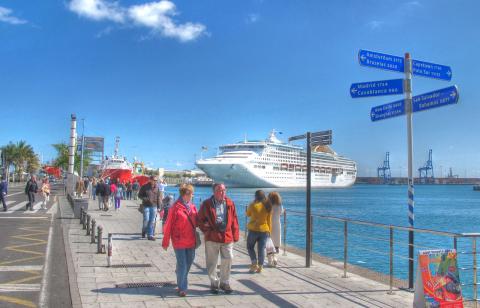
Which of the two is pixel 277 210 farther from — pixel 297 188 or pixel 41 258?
pixel 297 188

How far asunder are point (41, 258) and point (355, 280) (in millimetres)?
6069

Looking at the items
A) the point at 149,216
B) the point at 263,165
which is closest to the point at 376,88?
the point at 149,216

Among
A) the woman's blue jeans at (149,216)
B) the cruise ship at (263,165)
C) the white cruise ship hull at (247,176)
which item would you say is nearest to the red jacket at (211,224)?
the woman's blue jeans at (149,216)

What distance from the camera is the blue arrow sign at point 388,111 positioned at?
739 cm

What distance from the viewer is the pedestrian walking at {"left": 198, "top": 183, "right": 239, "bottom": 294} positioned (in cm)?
644

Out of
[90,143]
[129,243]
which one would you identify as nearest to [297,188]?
[90,143]

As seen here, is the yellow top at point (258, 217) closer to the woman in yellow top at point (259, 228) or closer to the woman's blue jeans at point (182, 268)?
the woman in yellow top at point (259, 228)

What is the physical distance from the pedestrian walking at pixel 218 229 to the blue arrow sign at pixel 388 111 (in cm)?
308

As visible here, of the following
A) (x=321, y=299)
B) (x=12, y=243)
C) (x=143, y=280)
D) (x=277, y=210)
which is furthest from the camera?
(x=12, y=243)

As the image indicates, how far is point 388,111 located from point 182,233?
3.94 m

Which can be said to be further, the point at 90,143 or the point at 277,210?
the point at 90,143

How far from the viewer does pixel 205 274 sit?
7.94 metres

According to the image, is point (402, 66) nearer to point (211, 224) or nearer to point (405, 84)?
point (405, 84)

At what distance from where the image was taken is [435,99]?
264 inches
